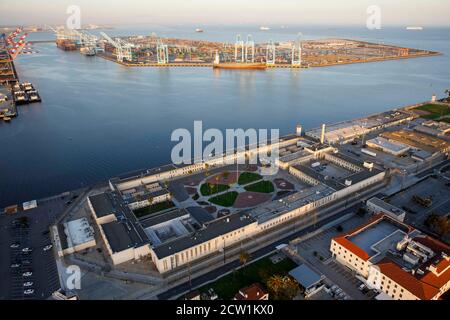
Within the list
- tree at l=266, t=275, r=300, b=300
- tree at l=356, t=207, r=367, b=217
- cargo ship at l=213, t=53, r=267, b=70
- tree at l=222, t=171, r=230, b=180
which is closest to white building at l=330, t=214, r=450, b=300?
tree at l=356, t=207, r=367, b=217

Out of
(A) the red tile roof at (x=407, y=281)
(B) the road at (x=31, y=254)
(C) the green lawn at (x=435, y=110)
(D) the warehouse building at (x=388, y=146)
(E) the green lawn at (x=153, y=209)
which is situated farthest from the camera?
(C) the green lawn at (x=435, y=110)

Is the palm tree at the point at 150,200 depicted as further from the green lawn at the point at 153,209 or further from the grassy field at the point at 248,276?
the grassy field at the point at 248,276

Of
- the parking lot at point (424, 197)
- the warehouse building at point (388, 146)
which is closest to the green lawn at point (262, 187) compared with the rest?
the parking lot at point (424, 197)

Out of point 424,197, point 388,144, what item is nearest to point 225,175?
point 424,197

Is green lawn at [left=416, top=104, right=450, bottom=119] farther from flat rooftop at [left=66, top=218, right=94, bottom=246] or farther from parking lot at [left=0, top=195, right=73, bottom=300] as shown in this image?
parking lot at [left=0, top=195, right=73, bottom=300]

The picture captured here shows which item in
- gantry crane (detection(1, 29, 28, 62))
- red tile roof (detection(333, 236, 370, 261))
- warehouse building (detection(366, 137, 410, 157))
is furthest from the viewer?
gantry crane (detection(1, 29, 28, 62))

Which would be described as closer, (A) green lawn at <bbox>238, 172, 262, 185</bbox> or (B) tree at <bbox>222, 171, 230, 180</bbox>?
(A) green lawn at <bbox>238, 172, 262, 185</bbox>

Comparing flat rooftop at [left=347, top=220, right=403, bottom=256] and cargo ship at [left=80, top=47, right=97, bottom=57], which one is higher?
cargo ship at [left=80, top=47, right=97, bottom=57]
